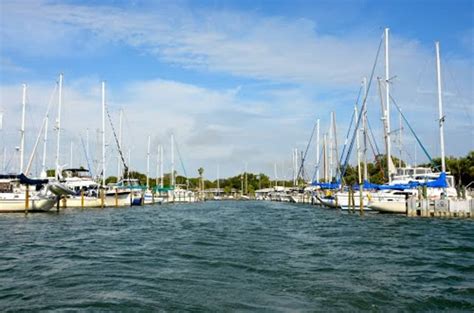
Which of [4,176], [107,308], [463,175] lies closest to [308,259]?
[107,308]

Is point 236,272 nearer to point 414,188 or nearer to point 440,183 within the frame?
point 440,183

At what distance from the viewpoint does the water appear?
43.9 ft

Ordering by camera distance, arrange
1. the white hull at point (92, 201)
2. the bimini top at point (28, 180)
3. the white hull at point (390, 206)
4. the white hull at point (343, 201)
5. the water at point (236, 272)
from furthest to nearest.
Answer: the white hull at point (92, 201) → the white hull at point (343, 201) → the bimini top at point (28, 180) → the white hull at point (390, 206) → the water at point (236, 272)

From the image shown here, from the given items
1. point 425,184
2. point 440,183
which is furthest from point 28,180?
point 440,183

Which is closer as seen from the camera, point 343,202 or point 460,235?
point 460,235

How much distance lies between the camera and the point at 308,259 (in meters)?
21.1

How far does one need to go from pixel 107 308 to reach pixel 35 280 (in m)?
4.82

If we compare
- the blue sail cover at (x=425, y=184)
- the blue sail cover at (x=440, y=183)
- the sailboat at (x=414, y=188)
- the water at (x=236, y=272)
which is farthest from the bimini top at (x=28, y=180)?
the blue sail cover at (x=440, y=183)

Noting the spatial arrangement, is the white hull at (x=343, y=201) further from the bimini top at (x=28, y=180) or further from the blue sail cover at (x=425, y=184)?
the bimini top at (x=28, y=180)

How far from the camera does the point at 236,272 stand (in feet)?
58.5

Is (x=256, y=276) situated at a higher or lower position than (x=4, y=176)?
lower

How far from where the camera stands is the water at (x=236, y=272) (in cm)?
1337

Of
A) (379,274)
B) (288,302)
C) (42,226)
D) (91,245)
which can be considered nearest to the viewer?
(288,302)

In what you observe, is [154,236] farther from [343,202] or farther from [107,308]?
[343,202]
